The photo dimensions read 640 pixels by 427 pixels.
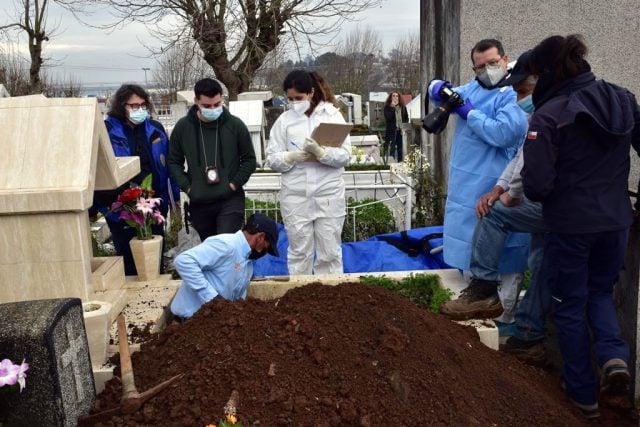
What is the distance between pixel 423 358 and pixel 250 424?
0.88 metres

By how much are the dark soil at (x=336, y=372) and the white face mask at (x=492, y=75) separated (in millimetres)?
1570

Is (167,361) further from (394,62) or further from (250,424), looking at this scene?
(394,62)

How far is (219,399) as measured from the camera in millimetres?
2852

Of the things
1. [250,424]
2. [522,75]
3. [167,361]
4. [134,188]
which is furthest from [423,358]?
[134,188]

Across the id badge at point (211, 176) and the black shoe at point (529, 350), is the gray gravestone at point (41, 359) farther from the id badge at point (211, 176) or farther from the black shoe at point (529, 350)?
the black shoe at point (529, 350)

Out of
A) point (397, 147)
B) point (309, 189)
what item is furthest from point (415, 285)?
point (397, 147)

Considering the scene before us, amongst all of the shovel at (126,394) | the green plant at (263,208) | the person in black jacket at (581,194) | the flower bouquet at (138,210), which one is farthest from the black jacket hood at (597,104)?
the green plant at (263,208)

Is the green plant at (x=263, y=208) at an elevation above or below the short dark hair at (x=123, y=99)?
below

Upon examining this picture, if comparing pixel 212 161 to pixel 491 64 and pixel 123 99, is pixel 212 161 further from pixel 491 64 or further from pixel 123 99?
pixel 491 64

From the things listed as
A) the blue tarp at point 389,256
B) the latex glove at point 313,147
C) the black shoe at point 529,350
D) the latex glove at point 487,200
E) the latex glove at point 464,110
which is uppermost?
the latex glove at point 464,110

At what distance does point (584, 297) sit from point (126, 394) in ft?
7.34

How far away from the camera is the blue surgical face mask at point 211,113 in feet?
16.4

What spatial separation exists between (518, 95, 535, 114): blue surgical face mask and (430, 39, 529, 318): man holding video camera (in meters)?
0.04

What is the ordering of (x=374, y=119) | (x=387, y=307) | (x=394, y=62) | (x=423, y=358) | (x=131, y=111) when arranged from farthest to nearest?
(x=394, y=62) < (x=374, y=119) < (x=131, y=111) < (x=387, y=307) < (x=423, y=358)
